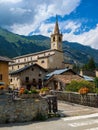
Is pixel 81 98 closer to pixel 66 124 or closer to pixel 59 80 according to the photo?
pixel 66 124

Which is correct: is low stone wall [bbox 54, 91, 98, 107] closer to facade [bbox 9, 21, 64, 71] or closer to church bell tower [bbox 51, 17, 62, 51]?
facade [bbox 9, 21, 64, 71]

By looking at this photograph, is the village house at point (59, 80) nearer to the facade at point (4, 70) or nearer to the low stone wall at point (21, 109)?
the facade at point (4, 70)

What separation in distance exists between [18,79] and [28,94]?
145ft

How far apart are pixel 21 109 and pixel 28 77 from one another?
4684cm

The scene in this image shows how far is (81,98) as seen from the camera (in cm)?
2439

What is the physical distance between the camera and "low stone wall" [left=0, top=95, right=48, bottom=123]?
16.7 meters

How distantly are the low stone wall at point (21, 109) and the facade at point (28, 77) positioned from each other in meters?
44.7

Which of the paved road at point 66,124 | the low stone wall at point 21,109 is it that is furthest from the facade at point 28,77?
the paved road at point 66,124

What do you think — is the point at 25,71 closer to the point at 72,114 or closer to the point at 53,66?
the point at 53,66

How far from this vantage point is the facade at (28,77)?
6278 centimetres

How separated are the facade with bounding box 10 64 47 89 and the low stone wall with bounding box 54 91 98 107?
114ft

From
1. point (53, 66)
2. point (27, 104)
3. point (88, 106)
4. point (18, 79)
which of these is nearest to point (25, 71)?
point (18, 79)

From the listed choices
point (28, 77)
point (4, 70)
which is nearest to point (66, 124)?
point (4, 70)

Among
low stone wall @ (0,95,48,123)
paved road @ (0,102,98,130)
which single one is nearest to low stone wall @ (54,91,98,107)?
paved road @ (0,102,98,130)
